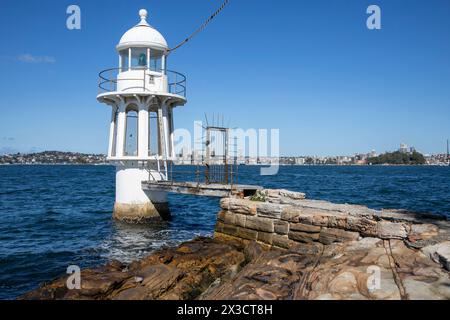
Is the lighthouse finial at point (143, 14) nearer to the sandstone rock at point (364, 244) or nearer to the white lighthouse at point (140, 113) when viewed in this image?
the white lighthouse at point (140, 113)

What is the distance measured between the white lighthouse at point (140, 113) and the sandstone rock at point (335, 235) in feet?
36.6

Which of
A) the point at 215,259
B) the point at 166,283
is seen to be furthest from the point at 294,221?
the point at 166,283

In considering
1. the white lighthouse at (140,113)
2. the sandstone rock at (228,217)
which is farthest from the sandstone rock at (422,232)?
the white lighthouse at (140,113)

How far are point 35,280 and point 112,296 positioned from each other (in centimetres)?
478

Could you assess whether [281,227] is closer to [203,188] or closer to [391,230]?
[391,230]

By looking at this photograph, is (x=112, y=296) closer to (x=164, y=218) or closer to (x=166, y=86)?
(x=164, y=218)

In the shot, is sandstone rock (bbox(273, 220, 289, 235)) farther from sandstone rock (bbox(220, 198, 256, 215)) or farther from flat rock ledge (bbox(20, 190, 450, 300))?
sandstone rock (bbox(220, 198, 256, 215))

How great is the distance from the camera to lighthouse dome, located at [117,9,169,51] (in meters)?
19.6

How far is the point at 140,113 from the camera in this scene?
64.7 ft

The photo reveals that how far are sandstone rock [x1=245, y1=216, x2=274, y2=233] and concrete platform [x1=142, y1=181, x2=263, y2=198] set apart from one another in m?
2.03

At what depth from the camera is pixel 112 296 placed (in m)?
8.09

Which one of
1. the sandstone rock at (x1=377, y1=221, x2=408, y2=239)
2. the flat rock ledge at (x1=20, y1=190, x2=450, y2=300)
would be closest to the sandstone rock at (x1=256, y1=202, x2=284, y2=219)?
the flat rock ledge at (x1=20, y1=190, x2=450, y2=300)

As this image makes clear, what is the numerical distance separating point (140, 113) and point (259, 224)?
10.0m

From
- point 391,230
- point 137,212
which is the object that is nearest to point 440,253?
point 391,230
